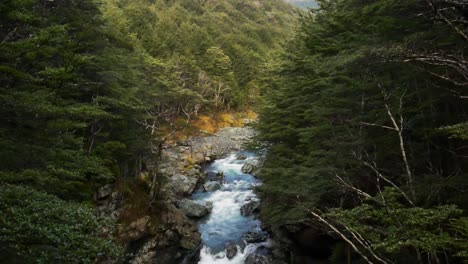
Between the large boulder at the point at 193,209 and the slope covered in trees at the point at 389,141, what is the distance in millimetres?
5643

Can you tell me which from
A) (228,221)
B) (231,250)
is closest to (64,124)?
(231,250)

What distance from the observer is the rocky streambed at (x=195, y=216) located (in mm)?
16391

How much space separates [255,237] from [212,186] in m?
8.21

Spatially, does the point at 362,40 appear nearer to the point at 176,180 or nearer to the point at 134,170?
the point at 134,170

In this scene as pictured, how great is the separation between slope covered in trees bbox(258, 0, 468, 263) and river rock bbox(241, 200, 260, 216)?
513cm

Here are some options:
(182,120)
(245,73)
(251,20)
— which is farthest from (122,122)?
(251,20)

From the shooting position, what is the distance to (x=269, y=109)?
71.1 ft

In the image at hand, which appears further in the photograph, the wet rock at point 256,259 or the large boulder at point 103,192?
the wet rock at point 256,259

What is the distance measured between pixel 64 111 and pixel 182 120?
35.9m

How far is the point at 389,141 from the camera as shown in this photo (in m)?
11.3

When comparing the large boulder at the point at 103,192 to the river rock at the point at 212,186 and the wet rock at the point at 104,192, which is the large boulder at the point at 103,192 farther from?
the river rock at the point at 212,186


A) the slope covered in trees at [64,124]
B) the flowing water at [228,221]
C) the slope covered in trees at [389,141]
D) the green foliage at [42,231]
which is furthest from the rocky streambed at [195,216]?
the slope covered in trees at [389,141]

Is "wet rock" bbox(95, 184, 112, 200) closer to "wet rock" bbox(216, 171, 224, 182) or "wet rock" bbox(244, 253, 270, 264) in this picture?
A: "wet rock" bbox(244, 253, 270, 264)

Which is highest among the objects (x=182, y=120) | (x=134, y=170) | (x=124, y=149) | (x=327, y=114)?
(x=327, y=114)
